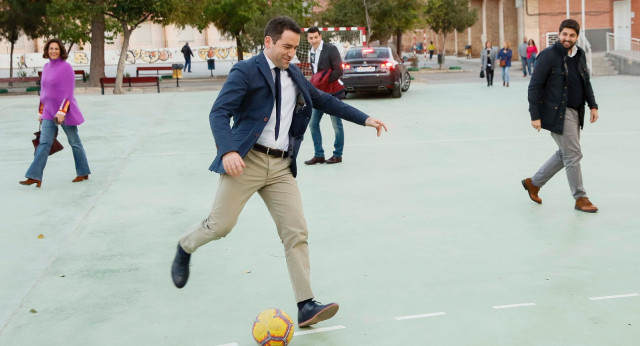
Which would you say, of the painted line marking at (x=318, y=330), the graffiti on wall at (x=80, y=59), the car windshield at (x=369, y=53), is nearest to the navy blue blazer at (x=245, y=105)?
the painted line marking at (x=318, y=330)

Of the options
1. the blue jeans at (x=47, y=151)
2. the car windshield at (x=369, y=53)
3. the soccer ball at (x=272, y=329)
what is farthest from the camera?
the car windshield at (x=369, y=53)

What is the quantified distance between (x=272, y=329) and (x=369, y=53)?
18792mm

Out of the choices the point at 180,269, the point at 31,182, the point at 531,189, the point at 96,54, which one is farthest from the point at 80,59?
the point at 180,269

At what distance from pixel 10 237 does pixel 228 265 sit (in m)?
2.28

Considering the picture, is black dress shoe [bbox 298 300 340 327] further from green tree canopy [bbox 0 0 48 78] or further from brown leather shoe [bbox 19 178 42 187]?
green tree canopy [bbox 0 0 48 78]

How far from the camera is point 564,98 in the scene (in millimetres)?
7207

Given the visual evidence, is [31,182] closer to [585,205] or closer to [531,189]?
[531,189]

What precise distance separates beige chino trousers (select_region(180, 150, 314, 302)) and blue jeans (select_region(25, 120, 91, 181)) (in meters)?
5.27

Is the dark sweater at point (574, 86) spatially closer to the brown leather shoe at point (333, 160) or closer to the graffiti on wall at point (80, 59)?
the brown leather shoe at point (333, 160)

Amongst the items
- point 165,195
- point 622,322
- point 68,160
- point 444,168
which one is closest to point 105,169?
point 68,160

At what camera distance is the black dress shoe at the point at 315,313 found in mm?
4492

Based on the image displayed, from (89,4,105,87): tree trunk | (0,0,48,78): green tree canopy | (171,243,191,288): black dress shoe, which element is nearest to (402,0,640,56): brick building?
(89,4,105,87): tree trunk

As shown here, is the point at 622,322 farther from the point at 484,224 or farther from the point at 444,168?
the point at 444,168

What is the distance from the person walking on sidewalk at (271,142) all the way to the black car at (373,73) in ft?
55.3
